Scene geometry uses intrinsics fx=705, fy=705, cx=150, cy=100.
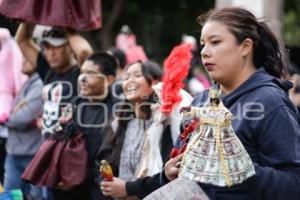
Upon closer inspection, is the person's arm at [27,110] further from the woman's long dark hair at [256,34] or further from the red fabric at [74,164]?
Answer: the woman's long dark hair at [256,34]

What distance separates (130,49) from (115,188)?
3888mm

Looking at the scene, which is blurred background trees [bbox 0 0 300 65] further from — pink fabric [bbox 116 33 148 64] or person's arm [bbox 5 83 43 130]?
person's arm [bbox 5 83 43 130]

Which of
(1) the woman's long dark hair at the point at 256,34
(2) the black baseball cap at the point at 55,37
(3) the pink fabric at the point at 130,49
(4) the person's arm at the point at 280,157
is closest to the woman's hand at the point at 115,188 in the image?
(2) the black baseball cap at the point at 55,37

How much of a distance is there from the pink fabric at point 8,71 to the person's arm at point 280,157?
374 centimetres

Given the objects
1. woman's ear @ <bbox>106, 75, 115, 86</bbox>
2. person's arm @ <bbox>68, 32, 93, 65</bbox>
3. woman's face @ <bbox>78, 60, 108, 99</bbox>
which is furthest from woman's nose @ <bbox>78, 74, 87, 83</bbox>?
person's arm @ <bbox>68, 32, 93, 65</bbox>

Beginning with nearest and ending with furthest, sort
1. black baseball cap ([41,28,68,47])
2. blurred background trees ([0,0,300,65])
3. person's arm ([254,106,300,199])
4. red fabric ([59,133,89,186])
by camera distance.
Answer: person's arm ([254,106,300,199]) < red fabric ([59,133,89,186]) < black baseball cap ([41,28,68,47]) < blurred background trees ([0,0,300,65])

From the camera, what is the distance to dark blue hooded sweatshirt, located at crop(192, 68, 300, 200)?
2.65 metres

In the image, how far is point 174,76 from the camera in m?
4.38

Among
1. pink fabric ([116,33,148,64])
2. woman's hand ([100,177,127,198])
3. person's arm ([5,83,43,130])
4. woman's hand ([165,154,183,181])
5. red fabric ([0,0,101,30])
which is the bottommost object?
woman's hand ([100,177,127,198])

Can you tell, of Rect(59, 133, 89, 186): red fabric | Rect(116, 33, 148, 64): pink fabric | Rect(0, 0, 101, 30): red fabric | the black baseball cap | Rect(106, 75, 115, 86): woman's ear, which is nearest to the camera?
Rect(0, 0, 101, 30): red fabric

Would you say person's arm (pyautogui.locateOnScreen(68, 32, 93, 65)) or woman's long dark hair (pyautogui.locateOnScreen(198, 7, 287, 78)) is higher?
woman's long dark hair (pyautogui.locateOnScreen(198, 7, 287, 78))

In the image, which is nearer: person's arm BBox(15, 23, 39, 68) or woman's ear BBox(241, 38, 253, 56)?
woman's ear BBox(241, 38, 253, 56)

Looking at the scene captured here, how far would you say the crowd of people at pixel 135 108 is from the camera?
2.70 meters

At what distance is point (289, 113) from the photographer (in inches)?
107
